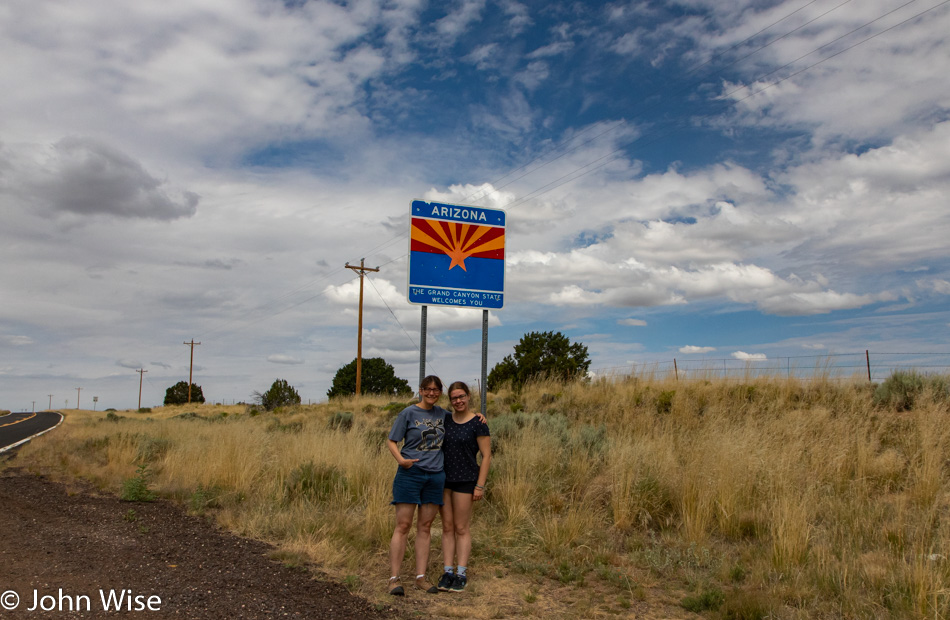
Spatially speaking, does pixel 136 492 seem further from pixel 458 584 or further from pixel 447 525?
pixel 458 584

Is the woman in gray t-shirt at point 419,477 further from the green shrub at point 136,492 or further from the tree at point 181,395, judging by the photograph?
the tree at point 181,395

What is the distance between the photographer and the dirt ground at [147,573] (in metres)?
4.71

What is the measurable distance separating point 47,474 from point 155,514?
6030mm

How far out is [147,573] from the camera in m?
5.66

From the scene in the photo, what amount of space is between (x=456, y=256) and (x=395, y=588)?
4.45 meters

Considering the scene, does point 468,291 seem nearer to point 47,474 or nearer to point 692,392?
point 692,392

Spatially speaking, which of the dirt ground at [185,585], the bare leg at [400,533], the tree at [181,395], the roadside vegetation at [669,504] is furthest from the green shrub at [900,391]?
the tree at [181,395]

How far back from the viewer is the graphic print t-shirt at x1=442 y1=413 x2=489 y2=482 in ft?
18.4

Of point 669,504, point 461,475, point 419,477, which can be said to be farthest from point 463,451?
point 669,504

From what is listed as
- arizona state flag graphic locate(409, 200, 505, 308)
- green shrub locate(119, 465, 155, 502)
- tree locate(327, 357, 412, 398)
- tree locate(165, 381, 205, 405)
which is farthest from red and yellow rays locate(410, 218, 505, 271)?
tree locate(165, 381, 205, 405)

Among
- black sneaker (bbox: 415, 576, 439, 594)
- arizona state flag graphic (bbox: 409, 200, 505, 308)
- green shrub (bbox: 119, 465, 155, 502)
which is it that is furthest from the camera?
green shrub (bbox: 119, 465, 155, 502)

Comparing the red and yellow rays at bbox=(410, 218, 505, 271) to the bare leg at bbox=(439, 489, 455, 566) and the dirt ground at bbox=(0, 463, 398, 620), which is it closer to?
the bare leg at bbox=(439, 489, 455, 566)

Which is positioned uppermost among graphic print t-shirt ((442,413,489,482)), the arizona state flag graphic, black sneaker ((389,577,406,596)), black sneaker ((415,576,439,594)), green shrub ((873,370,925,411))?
the arizona state flag graphic

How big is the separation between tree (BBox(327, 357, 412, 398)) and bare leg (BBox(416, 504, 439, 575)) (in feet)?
141
